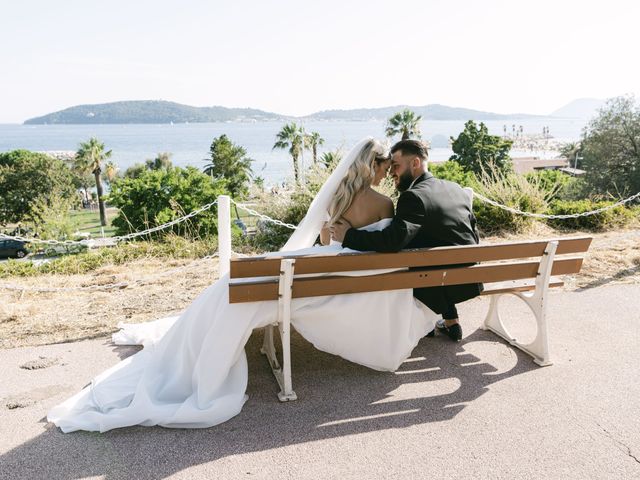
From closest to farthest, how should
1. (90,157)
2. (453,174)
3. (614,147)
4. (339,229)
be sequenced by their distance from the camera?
1. (339,229)
2. (453,174)
3. (614,147)
4. (90,157)

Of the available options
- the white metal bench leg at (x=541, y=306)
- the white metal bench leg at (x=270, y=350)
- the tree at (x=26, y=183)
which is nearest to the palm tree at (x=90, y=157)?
the tree at (x=26, y=183)

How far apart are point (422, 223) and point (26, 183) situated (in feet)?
206

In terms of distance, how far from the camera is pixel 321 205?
423cm

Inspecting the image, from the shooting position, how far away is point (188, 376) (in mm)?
3484

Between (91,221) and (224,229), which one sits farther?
(91,221)

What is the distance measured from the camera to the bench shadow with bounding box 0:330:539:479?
2871mm

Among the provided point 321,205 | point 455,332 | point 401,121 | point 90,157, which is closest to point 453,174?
point 455,332

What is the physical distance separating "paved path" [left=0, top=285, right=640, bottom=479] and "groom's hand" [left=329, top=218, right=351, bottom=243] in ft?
3.22

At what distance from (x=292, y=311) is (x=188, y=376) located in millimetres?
814

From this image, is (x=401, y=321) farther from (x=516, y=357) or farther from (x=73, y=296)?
(x=73, y=296)

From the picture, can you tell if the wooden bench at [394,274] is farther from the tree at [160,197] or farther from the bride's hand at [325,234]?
the tree at [160,197]

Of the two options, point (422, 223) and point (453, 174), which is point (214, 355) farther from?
point (453, 174)

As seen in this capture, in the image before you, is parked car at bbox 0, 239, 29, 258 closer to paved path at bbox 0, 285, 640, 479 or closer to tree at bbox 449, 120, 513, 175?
tree at bbox 449, 120, 513, 175

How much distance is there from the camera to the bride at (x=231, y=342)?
326 cm
